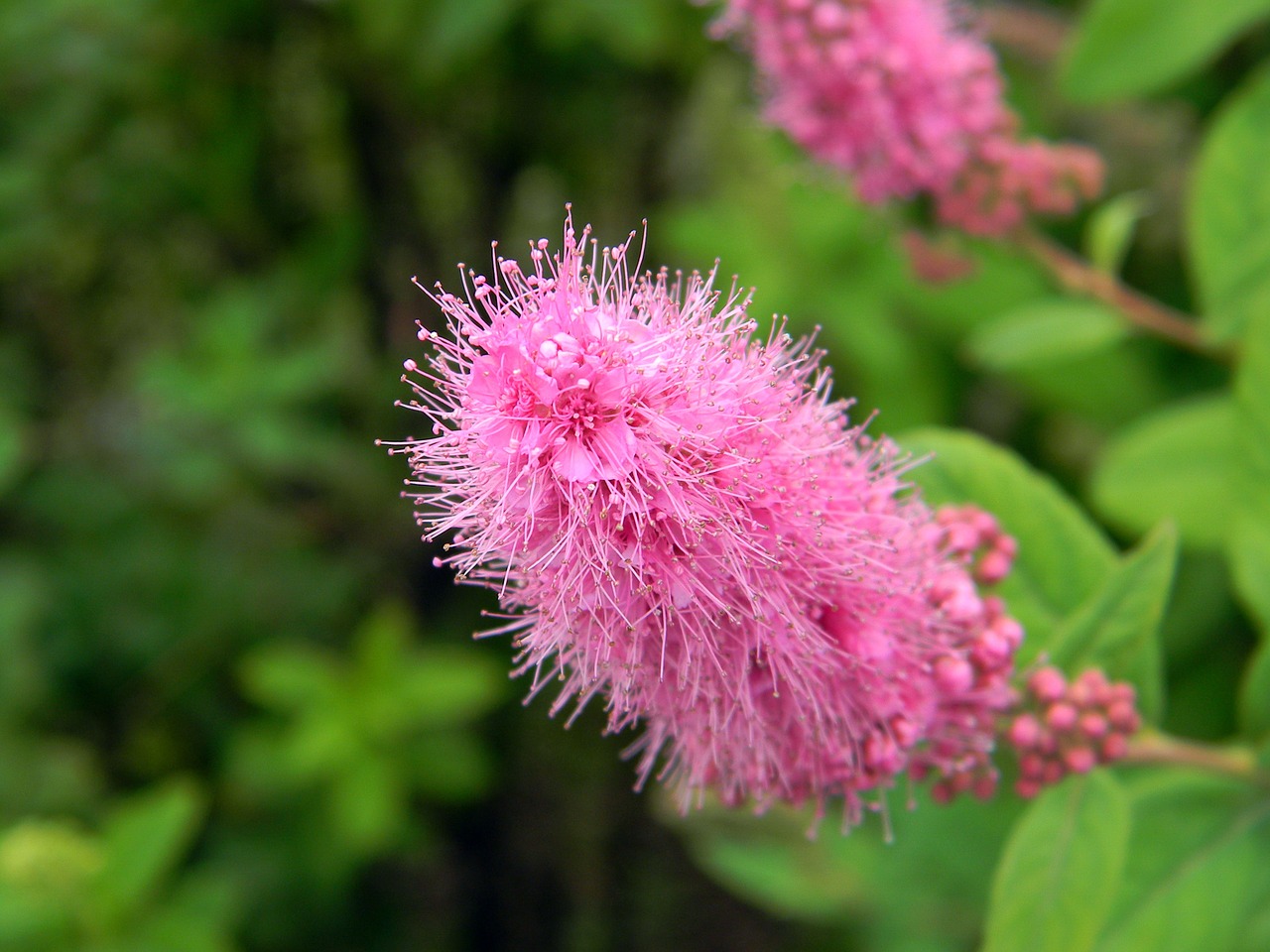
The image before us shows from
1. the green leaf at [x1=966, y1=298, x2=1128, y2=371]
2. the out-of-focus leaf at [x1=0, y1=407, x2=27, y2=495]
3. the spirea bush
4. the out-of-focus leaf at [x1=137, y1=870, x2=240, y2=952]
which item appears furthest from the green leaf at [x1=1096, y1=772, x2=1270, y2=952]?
the out-of-focus leaf at [x1=0, y1=407, x2=27, y2=495]

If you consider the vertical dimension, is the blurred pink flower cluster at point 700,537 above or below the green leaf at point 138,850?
above

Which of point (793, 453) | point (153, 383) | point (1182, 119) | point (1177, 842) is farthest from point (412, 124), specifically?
point (1177, 842)

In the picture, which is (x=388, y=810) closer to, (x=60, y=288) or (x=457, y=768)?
(x=457, y=768)

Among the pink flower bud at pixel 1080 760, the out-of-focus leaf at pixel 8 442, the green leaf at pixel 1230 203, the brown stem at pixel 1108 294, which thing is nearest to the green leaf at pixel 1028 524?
the pink flower bud at pixel 1080 760

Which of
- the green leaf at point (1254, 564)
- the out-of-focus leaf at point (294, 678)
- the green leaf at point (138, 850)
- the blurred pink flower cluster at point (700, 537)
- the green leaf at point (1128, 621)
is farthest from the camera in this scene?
the out-of-focus leaf at point (294, 678)

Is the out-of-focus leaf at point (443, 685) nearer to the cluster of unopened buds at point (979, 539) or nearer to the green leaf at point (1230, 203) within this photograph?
the cluster of unopened buds at point (979, 539)

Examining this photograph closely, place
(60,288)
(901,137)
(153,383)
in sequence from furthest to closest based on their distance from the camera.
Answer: (60,288), (153,383), (901,137)
